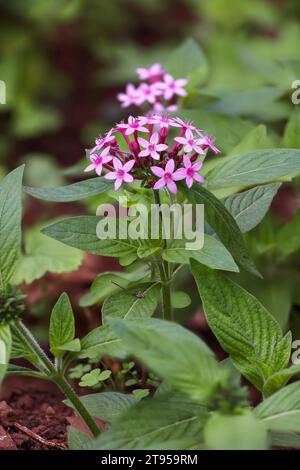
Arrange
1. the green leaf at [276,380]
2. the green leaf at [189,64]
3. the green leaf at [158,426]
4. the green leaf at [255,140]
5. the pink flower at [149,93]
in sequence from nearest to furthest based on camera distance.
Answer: the green leaf at [158,426], the green leaf at [276,380], the green leaf at [255,140], the pink flower at [149,93], the green leaf at [189,64]

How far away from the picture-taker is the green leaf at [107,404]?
5.18 ft

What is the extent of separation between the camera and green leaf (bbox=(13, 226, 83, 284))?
217cm

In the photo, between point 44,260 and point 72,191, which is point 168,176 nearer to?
point 72,191

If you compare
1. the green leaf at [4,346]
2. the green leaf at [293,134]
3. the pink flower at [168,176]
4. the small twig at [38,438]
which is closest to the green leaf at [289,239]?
the green leaf at [293,134]

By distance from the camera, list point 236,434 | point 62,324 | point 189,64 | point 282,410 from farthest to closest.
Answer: point 189,64 → point 62,324 → point 282,410 → point 236,434

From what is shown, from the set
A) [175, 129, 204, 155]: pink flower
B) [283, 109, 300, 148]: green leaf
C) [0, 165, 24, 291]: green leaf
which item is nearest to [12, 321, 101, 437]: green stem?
[0, 165, 24, 291]: green leaf

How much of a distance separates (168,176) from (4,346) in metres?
0.55

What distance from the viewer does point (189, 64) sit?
8.45ft

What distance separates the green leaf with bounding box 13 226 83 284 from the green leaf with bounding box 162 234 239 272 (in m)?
0.63

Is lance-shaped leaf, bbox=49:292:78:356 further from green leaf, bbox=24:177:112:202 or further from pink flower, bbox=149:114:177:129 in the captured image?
pink flower, bbox=149:114:177:129

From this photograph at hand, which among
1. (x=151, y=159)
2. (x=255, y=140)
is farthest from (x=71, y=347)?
(x=255, y=140)

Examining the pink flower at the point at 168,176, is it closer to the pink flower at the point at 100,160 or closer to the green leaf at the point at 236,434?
the pink flower at the point at 100,160
